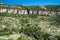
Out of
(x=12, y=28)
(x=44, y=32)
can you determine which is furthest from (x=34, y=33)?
(x=12, y=28)

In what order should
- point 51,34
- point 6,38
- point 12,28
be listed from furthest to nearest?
point 12,28
point 51,34
point 6,38

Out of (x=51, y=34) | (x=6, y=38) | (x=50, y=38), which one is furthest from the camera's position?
(x=51, y=34)

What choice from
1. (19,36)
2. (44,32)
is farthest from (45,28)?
(19,36)

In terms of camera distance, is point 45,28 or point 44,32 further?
point 45,28

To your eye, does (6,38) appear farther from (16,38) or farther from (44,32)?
(44,32)

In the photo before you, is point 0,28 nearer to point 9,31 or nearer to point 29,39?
point 9,31

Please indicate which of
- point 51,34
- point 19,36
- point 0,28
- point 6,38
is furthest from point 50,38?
point 0,28

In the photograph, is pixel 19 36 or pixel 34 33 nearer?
pixel 19 36

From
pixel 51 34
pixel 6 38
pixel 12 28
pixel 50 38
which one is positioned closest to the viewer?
pixel 6 38

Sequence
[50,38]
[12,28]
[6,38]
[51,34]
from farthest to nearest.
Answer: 1. [12,28]
2. [51,34]
3. [50,38]
4. [6,38]
